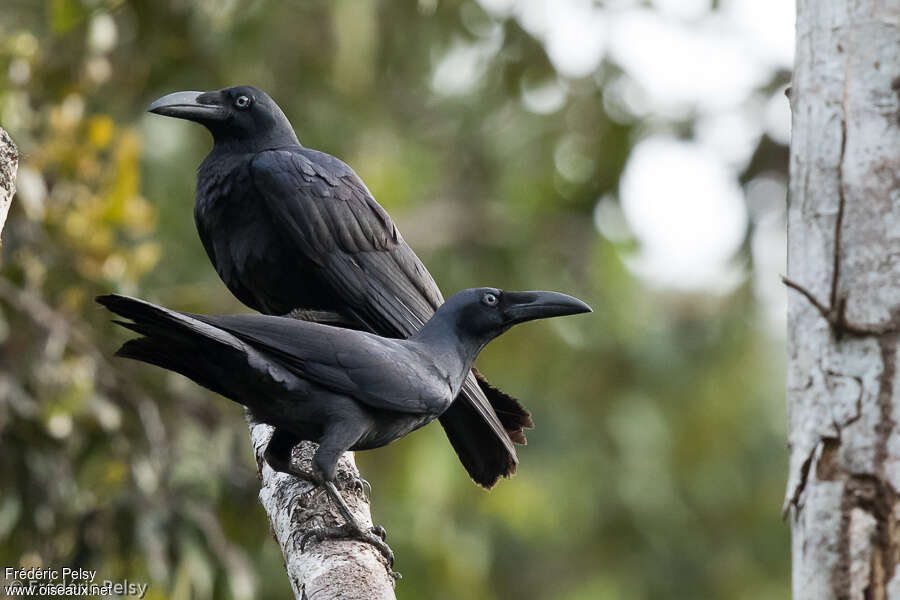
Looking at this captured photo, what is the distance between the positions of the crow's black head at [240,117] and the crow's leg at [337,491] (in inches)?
52.9

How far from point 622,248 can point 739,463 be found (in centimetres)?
462

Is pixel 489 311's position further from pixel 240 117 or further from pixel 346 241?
pixel 240 117

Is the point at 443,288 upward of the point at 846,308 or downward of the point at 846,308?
upward

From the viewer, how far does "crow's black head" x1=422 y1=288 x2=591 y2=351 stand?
118 inches

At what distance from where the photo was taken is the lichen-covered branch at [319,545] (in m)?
2.85

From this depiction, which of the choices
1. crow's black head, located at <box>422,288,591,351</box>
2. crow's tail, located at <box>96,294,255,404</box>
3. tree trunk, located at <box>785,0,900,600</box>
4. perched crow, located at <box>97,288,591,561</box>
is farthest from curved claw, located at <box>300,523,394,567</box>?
tree trunk, located at <box>785,0,900,600</box>

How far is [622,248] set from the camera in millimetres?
11320

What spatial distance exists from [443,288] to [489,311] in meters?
7.90

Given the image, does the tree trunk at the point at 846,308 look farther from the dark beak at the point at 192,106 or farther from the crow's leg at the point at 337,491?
the dark beak at the point at 192,106

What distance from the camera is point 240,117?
3914 millimetres

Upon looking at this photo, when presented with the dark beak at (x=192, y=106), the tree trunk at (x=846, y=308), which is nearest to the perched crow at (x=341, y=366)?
the tree trunk at (x=846, y=308)

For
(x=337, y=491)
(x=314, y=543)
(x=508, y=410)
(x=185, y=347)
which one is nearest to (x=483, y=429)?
(x=508, y=410)

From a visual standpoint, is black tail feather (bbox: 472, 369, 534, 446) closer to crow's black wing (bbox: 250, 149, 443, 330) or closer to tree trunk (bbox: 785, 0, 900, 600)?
crow's black wing (bbox: 250, 149, 443, 330)

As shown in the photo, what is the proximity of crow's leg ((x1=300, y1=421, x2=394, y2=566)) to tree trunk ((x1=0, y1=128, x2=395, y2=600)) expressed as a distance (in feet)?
0.09
